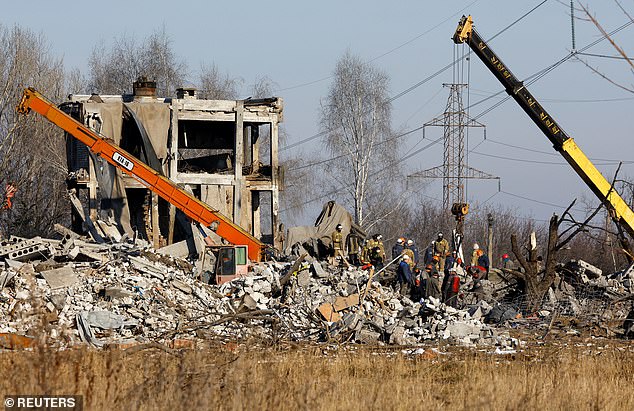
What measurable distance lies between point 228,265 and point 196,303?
9.71 ft

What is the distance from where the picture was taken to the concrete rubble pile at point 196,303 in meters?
17.2

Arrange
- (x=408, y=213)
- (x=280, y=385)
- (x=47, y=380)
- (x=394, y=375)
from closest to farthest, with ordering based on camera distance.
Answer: (x=47, y=380), (x=280, y=385), (x=394, y=375), (x=408, y=213)

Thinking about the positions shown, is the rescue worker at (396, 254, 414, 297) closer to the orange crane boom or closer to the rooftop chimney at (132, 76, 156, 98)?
the orange crane boom

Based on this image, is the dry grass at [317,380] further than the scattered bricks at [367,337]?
No

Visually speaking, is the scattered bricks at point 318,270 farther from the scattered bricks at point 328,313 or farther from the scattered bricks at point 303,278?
the scattered bricks at point 328,313

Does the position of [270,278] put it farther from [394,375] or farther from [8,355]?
[8,355]

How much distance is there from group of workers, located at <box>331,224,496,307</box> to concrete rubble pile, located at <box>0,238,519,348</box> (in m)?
0.82

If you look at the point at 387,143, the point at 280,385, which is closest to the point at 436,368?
the point at 280,385

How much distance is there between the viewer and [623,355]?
14359mm

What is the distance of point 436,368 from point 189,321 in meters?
6.62

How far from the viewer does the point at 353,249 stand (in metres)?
27.5

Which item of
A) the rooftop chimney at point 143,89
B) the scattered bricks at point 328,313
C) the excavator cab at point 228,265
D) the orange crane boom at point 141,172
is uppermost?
the rooftop chimney at point 143,89

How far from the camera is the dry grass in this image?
820 centimetres

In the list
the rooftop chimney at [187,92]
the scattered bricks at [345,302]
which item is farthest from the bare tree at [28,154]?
the scattered bricks at [345,302]
